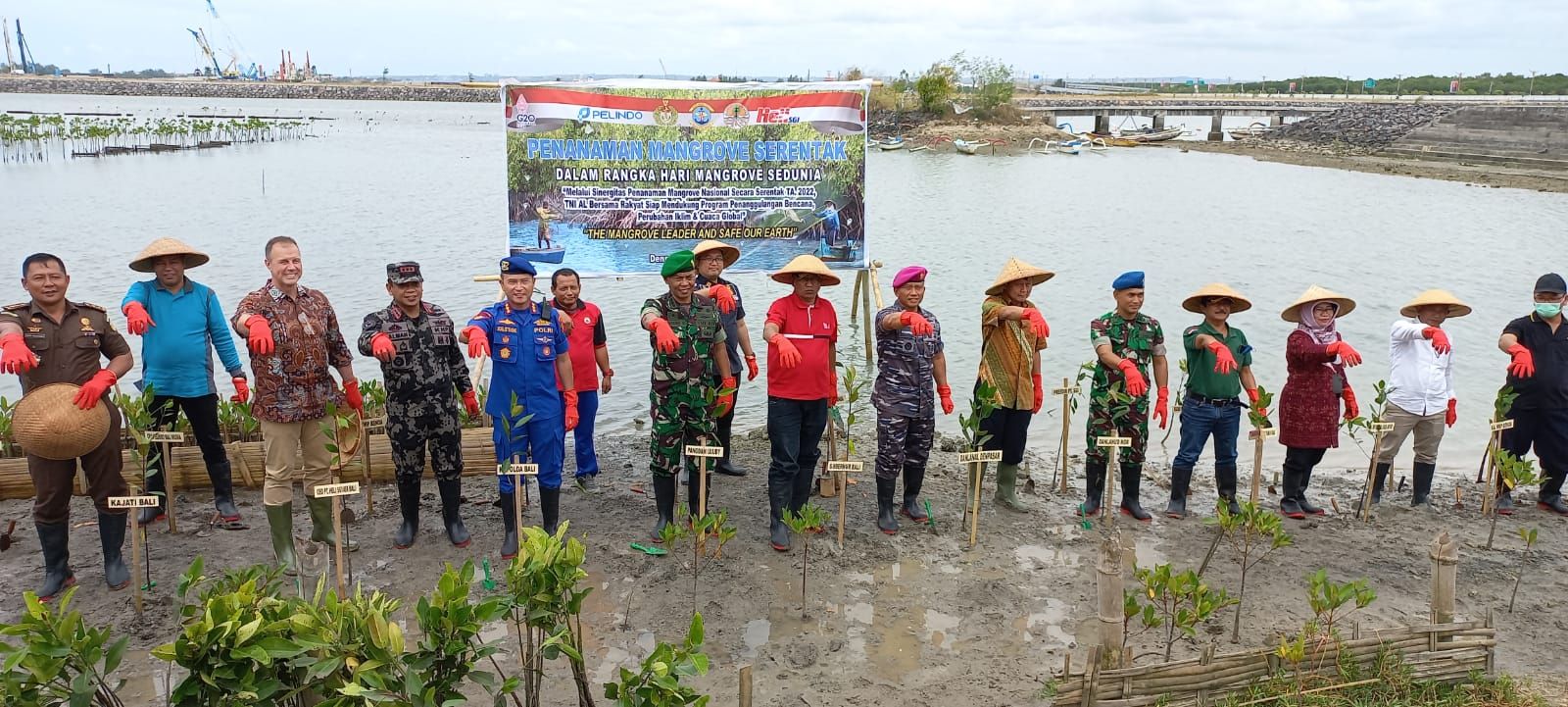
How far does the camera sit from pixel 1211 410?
6309 millimetres

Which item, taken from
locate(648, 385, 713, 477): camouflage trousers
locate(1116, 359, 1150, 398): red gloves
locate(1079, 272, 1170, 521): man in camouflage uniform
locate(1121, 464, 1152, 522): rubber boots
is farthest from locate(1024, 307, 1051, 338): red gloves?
locate(648, 385, 713, 477): camouflage trousers

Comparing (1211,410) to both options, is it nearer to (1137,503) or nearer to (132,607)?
(1137,503)

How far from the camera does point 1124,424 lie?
629cm

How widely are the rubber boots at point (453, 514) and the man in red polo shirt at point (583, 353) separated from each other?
0.83 m

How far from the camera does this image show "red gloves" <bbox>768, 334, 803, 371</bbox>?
5.49 meters

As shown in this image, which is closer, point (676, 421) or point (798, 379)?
point (798, 379)

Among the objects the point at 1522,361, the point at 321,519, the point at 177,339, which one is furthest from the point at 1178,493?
the point at 177,339

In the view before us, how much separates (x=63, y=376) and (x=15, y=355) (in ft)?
1.19

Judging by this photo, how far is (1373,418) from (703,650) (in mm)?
4638

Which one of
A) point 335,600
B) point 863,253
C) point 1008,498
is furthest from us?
point 863,253

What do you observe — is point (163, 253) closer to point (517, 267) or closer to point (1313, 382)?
point (517, 267)

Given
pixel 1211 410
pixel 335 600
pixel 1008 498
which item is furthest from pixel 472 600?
pixel 1211 410

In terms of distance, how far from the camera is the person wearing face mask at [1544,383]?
6.62m

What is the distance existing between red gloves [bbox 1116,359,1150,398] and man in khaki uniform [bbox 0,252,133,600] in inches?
215
